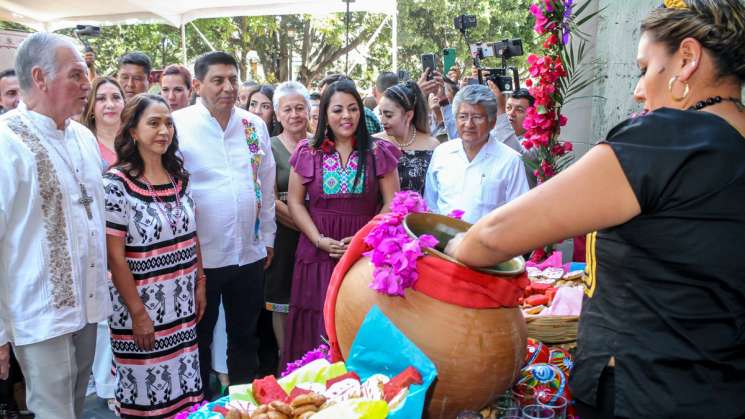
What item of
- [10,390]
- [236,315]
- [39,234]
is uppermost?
[39,234]

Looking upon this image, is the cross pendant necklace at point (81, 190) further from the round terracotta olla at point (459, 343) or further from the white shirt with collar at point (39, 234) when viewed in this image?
the round terracotta olla at point (459, 343)

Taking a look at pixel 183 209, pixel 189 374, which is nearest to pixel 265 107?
pixel 183 209

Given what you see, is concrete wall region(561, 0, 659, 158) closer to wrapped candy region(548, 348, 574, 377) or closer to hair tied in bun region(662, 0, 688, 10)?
wrapped candy region(548, 348, 574, 377)

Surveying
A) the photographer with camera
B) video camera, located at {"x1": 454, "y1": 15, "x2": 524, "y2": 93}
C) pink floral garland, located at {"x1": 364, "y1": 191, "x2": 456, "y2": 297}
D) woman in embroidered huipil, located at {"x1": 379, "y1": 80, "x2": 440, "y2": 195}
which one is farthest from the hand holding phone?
pink floral garland, located at {"x1": 364, "y1": 191, "x2": 456, "y2": 297}

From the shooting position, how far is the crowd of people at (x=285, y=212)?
1.18 metres

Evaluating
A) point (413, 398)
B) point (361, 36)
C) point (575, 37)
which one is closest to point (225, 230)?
point (413, 398)

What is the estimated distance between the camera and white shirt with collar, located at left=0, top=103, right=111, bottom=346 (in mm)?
2293

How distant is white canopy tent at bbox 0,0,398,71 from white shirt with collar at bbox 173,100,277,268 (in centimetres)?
592

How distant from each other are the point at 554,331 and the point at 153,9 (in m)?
8.90

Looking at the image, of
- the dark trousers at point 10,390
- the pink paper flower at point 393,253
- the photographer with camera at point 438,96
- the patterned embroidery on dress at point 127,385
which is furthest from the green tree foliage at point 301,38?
the pink paper flower at point 393,253

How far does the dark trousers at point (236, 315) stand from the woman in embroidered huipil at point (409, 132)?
1.24m

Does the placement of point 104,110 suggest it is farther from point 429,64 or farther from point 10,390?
point 429,64

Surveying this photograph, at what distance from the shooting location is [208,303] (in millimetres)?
3324

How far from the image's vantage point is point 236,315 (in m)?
3.49
